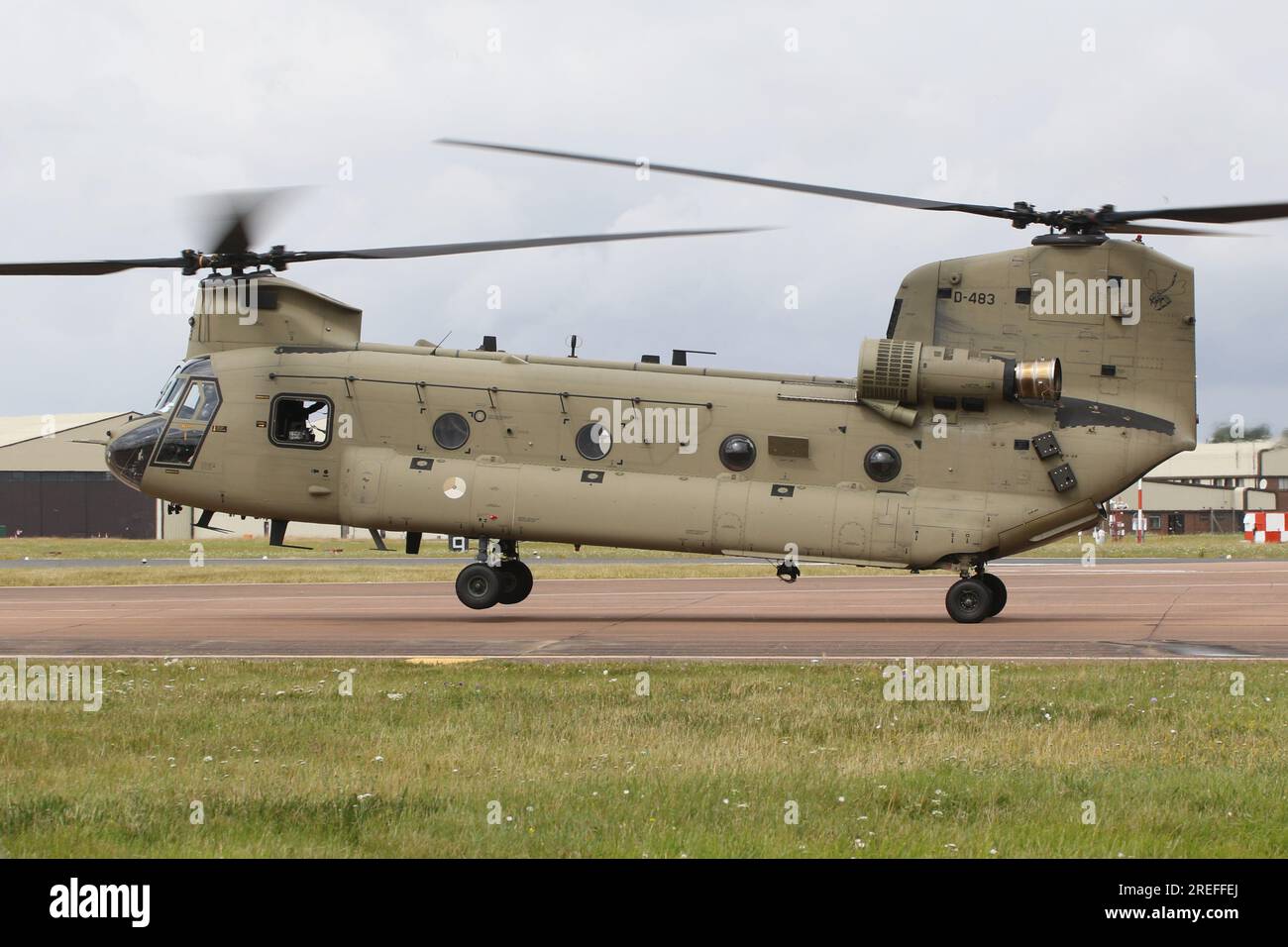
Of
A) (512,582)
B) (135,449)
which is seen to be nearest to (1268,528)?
(512,582)

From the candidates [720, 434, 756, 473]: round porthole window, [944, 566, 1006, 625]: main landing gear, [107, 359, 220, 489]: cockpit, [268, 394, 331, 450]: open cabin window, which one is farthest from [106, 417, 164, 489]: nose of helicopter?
[944, 566, 1006, 625]: main landing gear

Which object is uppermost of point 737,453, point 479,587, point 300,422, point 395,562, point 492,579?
point 300,422

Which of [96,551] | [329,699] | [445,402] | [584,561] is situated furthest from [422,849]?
[96,551]

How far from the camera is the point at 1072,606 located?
25.7 meters

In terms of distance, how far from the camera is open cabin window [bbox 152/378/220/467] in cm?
2352

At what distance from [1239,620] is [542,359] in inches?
471

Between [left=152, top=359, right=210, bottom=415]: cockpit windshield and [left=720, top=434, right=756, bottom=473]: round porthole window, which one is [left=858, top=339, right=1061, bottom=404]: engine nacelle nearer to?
[left=720, top=434, right=756, bottom=473]: round porthole window

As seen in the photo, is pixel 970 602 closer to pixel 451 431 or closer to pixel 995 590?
pixel 995 590

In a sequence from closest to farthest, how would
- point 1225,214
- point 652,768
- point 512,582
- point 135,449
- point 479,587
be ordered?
point 652,768
point 1225,214
point 135,449
point 479,587
point 512,582

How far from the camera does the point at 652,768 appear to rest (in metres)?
9.87

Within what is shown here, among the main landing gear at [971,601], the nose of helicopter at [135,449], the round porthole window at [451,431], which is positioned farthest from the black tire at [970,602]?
the nose of helicopter at [135,449]

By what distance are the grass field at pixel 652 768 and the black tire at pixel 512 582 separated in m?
9.14

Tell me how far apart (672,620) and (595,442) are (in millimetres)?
3257

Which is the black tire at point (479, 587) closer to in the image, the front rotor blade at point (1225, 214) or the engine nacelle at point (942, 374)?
the engine nacelle at point (942, 374)
